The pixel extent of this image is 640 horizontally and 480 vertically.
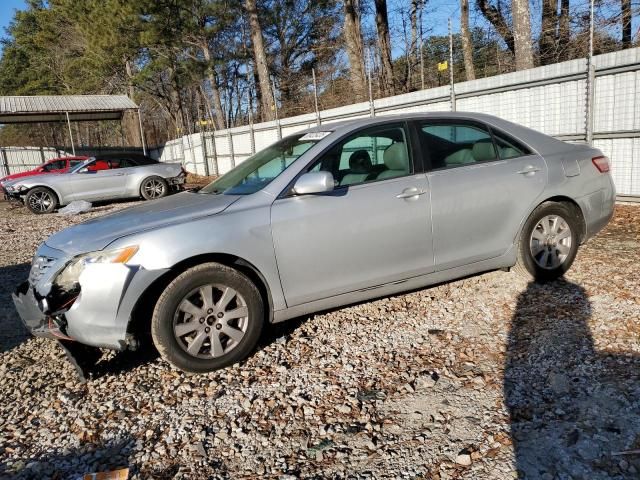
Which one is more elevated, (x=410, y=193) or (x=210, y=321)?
(x=410, y=193)

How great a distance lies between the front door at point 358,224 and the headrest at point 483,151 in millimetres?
631

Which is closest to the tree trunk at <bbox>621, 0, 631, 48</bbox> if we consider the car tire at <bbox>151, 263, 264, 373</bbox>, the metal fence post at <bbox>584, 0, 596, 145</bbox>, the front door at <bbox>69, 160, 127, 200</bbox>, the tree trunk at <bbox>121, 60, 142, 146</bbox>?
the metal fence post at <bbox>584, 0, 596, 145</bbox>

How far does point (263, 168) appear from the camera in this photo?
3.89m

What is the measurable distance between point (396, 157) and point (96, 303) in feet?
7.82

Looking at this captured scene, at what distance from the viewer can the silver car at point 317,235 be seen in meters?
3.09

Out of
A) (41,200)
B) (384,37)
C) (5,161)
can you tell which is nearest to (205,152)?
(384,37)

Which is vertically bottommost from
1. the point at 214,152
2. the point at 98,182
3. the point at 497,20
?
the point at 98,182

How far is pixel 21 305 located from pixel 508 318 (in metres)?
3.59

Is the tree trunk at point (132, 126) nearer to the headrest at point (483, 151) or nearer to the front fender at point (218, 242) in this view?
the headrest at point (483, 151)

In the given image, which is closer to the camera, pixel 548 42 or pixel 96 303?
pixel 96 303

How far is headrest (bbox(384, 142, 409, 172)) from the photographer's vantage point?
3.80m

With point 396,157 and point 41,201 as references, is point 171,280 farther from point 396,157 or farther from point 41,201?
point 41,201

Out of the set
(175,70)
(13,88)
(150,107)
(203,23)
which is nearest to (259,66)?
(203,23)

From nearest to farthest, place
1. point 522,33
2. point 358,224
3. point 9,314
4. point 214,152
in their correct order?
point 358,224, point 9,314, point 522,33, point 214,152
